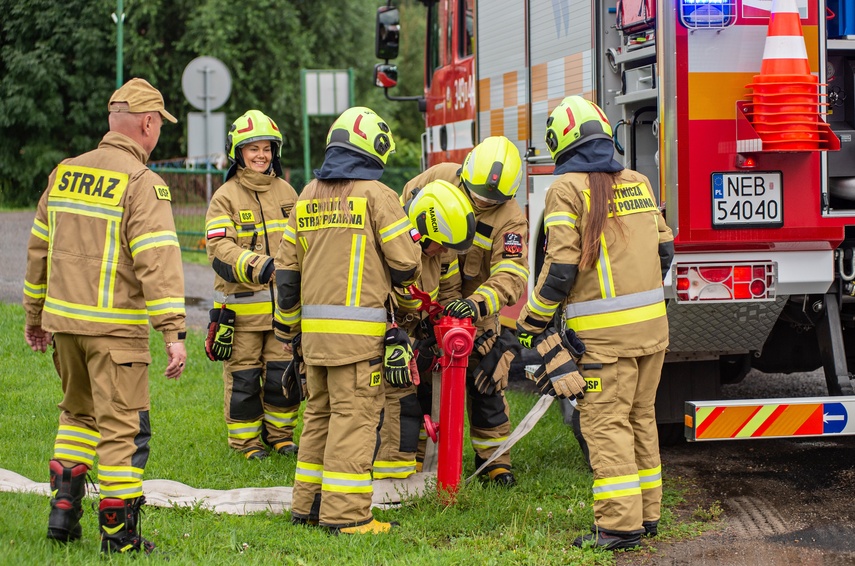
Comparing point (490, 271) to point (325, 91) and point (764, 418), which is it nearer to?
point (764, 418)

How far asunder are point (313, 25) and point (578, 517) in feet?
83.8

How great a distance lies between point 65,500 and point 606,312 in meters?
2.24

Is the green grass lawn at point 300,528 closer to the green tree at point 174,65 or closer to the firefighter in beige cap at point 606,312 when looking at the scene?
the firefighter in beige cap at point 606,312

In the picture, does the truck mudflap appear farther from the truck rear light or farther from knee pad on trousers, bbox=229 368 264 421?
knee pad on trousers, bbox=229 368 264 421

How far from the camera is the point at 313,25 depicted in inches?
1140

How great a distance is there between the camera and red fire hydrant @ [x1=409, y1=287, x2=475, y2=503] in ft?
16.0

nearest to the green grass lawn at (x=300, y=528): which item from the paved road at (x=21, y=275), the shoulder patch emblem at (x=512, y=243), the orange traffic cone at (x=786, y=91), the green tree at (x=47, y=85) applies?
the shoulder patch emblem at (x=512, y=243)

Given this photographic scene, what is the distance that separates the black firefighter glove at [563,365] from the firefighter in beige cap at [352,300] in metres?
0.57

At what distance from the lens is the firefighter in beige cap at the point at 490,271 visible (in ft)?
16.7

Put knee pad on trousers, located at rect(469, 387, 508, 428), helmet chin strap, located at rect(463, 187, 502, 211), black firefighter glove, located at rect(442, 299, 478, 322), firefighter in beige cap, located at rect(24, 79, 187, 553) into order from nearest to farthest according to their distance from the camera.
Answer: firefighter in beige cap, located at rect(24, 79, 187, 553)
black firefighter glove, located at rect(442, 299, 478, 322)
helmet chin strap, located at rect(463, 187, 502, 211)
knee pad on trousers, located at rect(469, 387, 508, 428)

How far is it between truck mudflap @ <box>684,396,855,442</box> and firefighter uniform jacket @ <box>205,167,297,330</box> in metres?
2.45

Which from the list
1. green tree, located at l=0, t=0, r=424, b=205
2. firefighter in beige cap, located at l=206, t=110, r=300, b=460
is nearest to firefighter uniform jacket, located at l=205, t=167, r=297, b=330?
firefighter in beige cap, located at l=206, t=110, r=300, b=460

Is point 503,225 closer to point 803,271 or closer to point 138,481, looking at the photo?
point 803,271

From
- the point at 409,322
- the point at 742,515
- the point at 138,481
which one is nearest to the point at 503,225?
the point at 409,322
